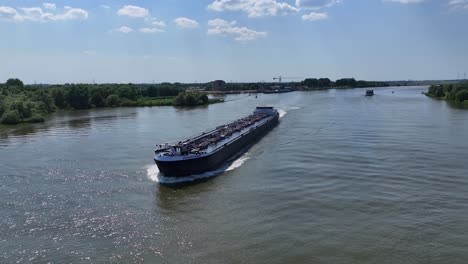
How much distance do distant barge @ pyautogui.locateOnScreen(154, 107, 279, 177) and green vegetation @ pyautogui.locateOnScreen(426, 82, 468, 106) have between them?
56.3m

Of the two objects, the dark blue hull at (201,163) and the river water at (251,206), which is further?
the dark blue hull at (201,163)

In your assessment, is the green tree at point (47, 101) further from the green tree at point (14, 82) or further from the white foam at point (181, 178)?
the white foam at point (181, 178)

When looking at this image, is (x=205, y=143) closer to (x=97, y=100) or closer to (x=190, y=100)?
(x=190, y=100)

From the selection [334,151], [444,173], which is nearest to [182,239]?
[444,173]

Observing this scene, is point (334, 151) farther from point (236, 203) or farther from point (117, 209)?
point (117, 209)

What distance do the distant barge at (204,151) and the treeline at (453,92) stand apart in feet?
185

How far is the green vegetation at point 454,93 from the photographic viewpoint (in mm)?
82062

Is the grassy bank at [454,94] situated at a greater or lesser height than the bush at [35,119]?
greater

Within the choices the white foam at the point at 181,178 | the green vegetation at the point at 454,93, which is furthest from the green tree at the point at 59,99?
the green vegetation at the point at 454,93

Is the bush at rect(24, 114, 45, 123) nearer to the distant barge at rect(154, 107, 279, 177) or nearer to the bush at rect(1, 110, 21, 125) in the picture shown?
the bush at rect(1, 110, 21, 125)

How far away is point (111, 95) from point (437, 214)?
84970 millimetres

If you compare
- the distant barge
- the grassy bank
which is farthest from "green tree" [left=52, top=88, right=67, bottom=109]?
the grassy bank

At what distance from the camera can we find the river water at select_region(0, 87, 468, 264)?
51.1ft

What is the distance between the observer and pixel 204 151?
92.0 feet
